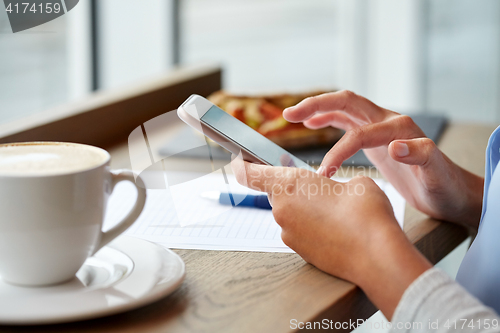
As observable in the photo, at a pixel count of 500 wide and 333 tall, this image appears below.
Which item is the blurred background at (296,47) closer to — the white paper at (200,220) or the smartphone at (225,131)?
the white paper at (200,220)

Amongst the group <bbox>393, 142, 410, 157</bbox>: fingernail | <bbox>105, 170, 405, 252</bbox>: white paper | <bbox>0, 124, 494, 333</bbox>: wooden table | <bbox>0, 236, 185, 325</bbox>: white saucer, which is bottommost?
<bbox>105, 170, 405, 252</bbox>: white paper

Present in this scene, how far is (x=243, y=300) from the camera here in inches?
14.1

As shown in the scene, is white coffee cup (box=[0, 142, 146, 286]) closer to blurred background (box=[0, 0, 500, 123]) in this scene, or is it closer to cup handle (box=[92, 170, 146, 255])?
cup handle (box=[92, 170, 146, 255])

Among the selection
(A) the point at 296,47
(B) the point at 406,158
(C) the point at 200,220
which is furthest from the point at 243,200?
(A) the point at 296,47

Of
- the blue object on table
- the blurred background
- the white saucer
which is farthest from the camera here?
the blurred background

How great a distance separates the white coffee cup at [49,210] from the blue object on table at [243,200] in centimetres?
23

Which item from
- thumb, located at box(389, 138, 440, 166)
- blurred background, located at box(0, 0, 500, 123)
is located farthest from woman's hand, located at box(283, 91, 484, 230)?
blurred background, located at box(0, 0, 500, 123)

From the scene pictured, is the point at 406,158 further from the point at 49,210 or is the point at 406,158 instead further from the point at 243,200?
the point at 49,210

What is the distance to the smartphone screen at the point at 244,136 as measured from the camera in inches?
18.3

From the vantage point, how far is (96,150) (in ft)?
1.23

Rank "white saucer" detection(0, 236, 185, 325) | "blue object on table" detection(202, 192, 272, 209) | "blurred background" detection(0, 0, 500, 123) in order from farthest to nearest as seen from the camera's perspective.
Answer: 1. "blurred background" detection(0, 0, 500, 123)
2. "blue object on table" detection(202, 192, 272, 209)
3. "white saucer" detection(0, 236, 185, 325)

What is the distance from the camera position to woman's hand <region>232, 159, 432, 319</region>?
365mm

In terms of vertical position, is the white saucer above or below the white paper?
above

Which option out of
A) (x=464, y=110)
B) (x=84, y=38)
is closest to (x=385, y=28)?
(x=464, y=110)
